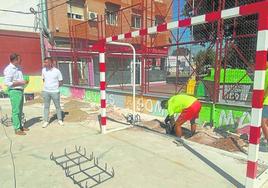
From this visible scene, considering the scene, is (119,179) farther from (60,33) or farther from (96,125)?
(60,33)

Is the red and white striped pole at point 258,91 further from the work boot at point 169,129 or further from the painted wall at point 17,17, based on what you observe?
the painted wall at point 17,17

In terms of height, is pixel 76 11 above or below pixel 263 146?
above

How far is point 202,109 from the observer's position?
6.73 metres

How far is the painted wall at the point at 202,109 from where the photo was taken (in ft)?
19.6

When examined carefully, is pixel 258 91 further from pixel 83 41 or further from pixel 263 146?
pixel 83 41

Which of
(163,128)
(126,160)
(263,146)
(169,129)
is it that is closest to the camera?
(126,160)

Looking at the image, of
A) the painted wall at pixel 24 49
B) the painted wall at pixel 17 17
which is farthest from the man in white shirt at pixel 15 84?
the painted wall at pixel 17 17

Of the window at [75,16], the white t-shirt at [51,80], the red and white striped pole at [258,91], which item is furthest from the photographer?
the window at [75,16]

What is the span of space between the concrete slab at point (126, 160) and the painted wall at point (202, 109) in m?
1.64

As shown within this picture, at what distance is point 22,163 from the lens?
4277 millimetres


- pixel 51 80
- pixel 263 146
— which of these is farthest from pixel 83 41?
pixel 263 146

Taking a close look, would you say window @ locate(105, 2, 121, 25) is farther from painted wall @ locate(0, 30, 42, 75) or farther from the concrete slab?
the concrete slab

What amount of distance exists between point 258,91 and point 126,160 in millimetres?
2491

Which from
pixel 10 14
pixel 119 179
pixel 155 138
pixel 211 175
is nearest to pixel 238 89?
pixel 155 138
